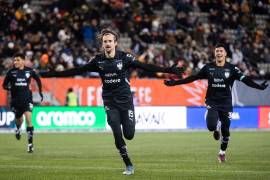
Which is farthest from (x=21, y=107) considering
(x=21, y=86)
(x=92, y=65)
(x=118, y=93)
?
(x=118, y=93)

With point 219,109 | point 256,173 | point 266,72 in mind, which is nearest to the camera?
point 256,173

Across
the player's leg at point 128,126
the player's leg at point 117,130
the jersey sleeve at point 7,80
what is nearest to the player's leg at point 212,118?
the player's leg at point 128,126

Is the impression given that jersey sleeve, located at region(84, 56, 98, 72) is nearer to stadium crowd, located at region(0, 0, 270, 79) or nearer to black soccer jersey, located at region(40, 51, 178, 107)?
black soccer jersey, located at region(40, 51, 178, 107)

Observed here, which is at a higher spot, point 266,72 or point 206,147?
point 266,72

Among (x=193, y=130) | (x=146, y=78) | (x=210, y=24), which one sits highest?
(x=210, y=24)

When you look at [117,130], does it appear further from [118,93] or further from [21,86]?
[21,86]

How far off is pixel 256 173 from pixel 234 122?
21377mm

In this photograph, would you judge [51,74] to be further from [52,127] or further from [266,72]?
[266,72]

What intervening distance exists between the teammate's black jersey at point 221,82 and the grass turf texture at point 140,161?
1398mm

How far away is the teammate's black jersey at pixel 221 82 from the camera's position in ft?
54.7

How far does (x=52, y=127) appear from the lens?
32.2 metres

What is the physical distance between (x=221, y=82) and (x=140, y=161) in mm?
2697

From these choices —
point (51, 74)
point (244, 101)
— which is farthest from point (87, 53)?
point (51, 74)

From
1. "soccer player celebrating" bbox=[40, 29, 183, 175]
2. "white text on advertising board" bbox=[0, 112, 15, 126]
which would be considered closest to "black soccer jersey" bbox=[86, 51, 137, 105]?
"soccer player celebrating" bbox=[40, 29, 183, 175]
